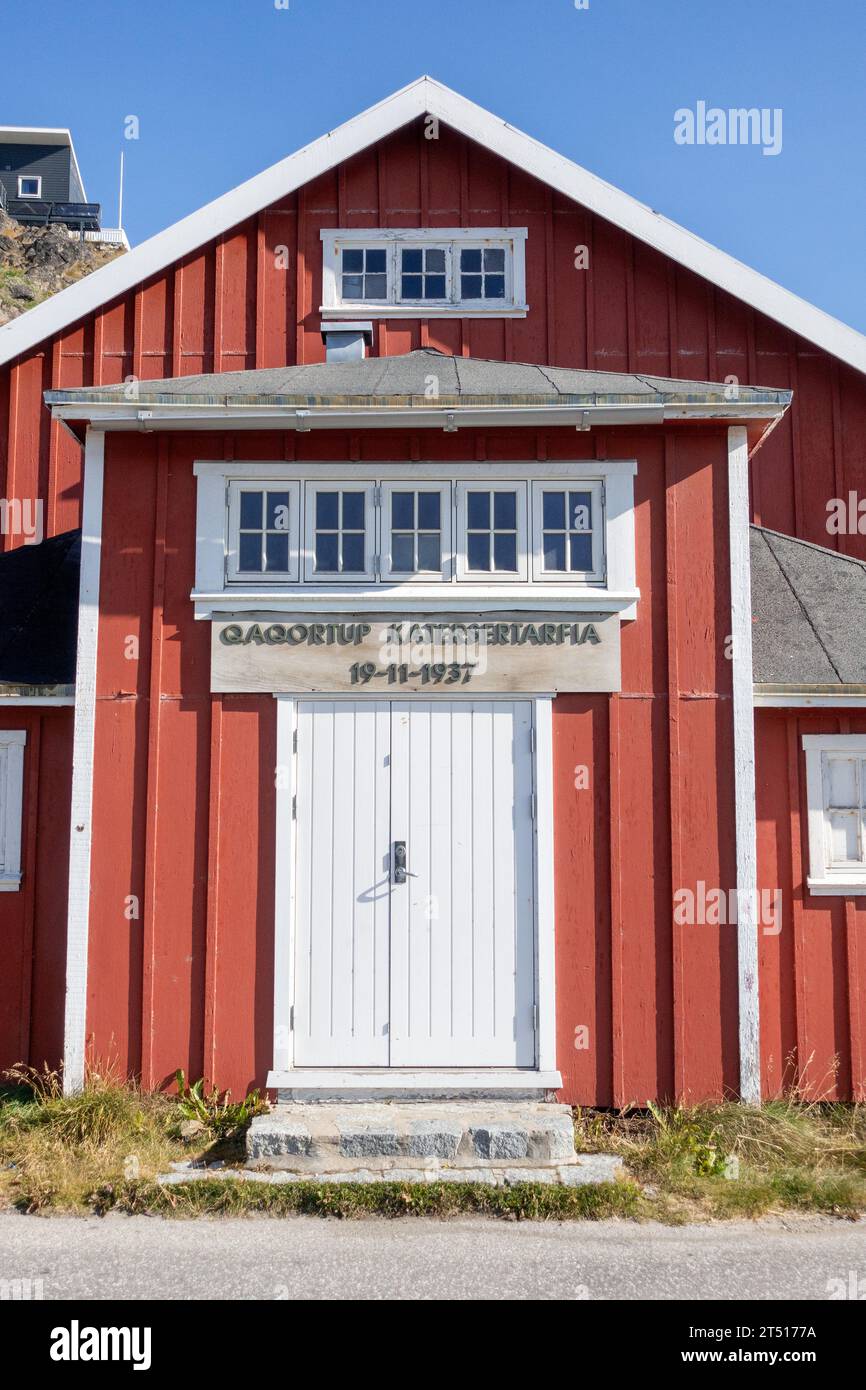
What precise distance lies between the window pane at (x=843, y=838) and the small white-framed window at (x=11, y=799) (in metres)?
5.74

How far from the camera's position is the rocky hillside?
36.7 metres

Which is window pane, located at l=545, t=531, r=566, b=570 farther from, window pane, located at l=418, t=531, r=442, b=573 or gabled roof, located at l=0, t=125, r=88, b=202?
gabled roof, located at l=0, t=125, r=88, b=202

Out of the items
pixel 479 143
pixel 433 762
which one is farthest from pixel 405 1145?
pixel 479 143

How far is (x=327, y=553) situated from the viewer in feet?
23.4

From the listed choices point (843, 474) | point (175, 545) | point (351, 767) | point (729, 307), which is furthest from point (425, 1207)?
point (729, 307)

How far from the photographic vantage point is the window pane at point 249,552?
23.4ft

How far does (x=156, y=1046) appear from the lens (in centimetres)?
683

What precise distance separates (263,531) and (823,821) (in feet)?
14.3

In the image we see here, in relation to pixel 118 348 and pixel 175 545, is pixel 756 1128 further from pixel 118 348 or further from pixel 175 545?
pixel 118 348

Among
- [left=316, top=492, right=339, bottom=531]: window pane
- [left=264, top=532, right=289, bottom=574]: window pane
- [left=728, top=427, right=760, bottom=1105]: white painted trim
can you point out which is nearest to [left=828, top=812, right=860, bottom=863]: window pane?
[left=728, top=427, right=760, bottom=1105]: white painted trim

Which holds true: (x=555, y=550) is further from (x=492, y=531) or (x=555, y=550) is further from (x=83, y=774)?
(x=83, y=774)

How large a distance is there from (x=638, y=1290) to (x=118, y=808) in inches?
167

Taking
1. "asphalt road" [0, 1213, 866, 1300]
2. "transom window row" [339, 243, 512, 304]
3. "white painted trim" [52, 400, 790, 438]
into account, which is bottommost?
"asphalt road" [0, 1213, 866, 1300]

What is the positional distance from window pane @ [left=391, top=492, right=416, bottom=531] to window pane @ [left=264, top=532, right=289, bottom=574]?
756 millimetres
